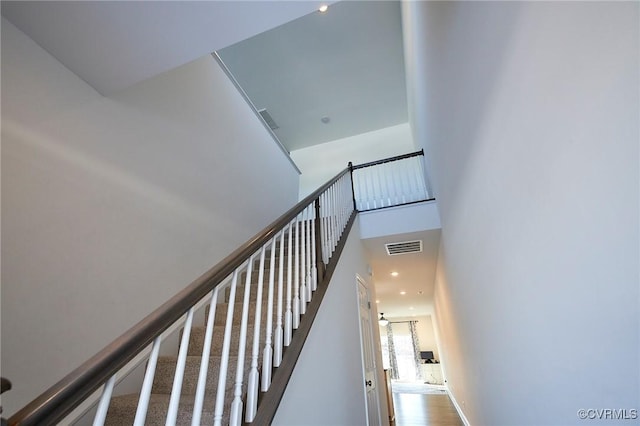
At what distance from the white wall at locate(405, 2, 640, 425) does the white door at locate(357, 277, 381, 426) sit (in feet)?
5.20

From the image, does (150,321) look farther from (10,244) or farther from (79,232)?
(79,232)

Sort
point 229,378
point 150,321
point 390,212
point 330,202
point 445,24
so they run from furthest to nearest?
point 390,212, point 330,202, point 445,24, point 229,378, point 150,321

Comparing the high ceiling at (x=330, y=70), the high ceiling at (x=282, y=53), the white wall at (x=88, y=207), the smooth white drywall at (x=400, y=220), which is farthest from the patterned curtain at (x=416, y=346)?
the white wall at (x=88, y=207)

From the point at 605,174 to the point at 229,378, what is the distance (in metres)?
1.83

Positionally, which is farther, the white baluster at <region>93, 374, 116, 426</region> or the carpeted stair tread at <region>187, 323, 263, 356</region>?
the carpeted stair tread at <region>187, 323, 263, 356</region>

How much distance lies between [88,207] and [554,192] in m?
2.44

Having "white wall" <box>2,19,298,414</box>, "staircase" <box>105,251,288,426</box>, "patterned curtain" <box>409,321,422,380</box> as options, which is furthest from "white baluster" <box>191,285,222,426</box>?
"patterned curtain" <box>409,321,422,380</box>

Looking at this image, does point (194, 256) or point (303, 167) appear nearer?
point (194, 256)

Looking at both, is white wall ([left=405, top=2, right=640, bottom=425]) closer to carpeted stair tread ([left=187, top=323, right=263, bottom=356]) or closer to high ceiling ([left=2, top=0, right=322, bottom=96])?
high ceiling ([left=2, top=0, right=322, bottom=96])

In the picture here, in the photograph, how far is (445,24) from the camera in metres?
2.16

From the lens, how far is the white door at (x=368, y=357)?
324 centimetres

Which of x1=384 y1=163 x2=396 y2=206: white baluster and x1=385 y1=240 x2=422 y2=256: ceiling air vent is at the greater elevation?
x1=384 y1=163 x2=396 y2=206: white baluster

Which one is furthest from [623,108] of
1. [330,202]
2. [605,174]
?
[330,202]

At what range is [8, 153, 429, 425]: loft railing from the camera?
75 centimetres
